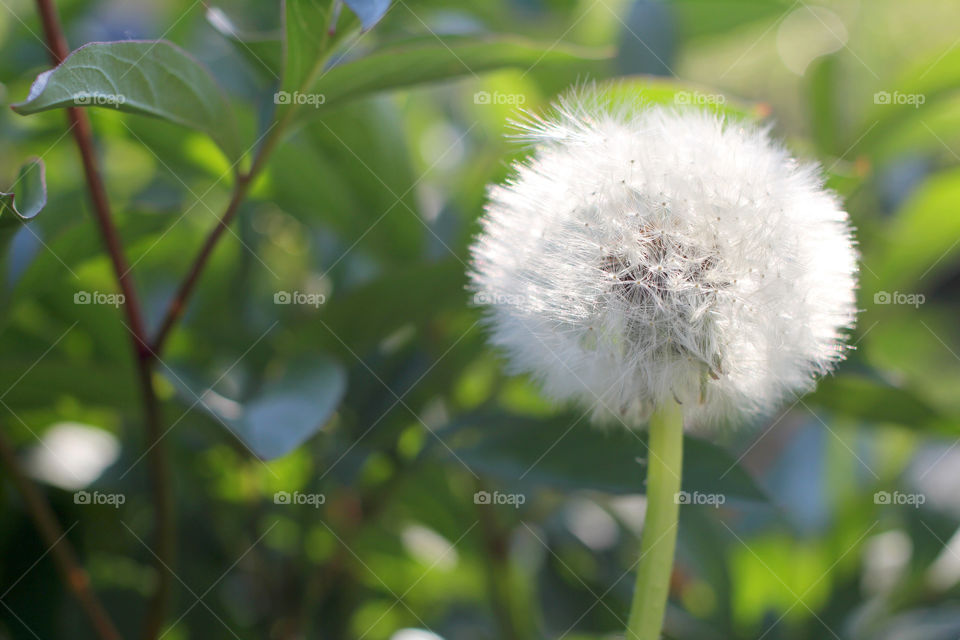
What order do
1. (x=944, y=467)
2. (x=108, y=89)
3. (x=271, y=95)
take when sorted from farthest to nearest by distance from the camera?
(x=944, y=467) < (x=271, y=95) < (x=108, y=89)

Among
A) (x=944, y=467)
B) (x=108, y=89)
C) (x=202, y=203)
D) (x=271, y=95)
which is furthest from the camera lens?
(x=944, y=467)

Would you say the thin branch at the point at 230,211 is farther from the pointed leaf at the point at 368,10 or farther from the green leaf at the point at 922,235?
the green leaf at the point at 922,235

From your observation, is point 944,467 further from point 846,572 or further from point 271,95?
point 271,95

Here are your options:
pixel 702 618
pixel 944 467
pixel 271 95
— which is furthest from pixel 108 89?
pixel 944 467

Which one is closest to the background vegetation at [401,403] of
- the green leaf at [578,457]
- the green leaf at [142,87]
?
the green leaf at [578,457]

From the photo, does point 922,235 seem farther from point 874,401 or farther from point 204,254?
point 204,254

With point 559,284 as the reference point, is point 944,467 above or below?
above

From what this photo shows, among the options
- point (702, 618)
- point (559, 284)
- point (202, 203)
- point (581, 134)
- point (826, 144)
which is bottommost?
point (702, 618)
